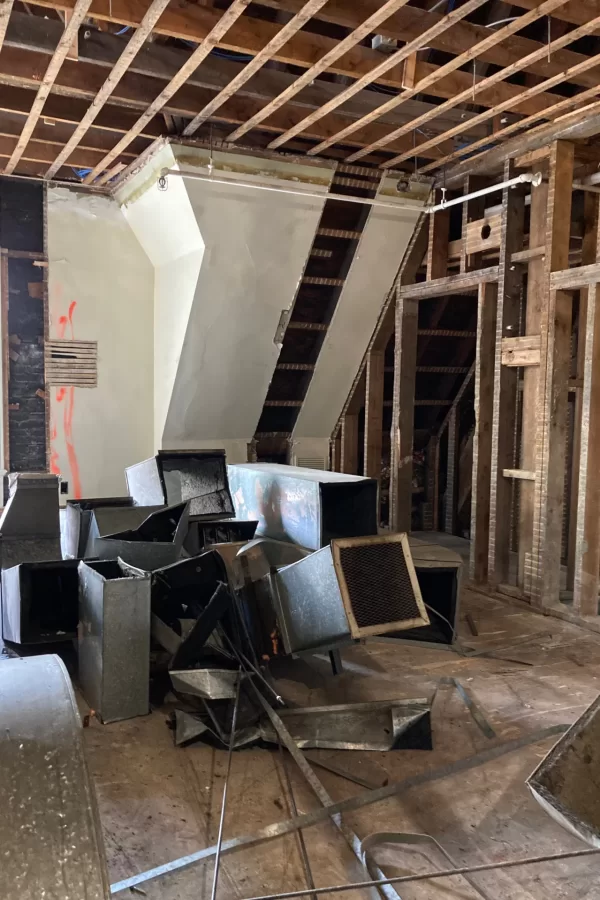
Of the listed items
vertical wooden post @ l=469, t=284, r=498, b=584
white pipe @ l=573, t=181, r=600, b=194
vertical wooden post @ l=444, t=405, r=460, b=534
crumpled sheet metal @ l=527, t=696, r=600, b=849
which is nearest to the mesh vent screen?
crumpled sheet metal @ l=527, t=696, r=600, b=849

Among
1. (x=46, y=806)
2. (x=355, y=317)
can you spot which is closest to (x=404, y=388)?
(x=355, y=317)

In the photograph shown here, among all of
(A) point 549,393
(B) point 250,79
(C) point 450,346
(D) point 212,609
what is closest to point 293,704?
(D) point 212,609

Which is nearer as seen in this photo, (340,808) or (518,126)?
(340,808)

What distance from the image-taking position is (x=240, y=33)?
3.12 metres

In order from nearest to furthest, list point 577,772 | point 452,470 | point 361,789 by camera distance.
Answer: point 577,772
point 361,789
point 452,470

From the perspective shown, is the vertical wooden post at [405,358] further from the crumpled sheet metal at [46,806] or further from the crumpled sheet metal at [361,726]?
the crumpled sheet metal at [46,806]

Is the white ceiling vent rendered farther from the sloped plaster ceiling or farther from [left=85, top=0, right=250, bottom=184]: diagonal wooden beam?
[left=85, top=0, right=250, bottom=184]: diagonal wooden beam

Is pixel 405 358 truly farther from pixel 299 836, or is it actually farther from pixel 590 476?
pixel 299 836

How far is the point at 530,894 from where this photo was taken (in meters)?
1.90

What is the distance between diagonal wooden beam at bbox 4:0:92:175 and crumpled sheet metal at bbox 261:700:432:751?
9.95ft

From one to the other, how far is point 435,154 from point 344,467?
2.78 metres

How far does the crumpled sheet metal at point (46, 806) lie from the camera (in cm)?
120

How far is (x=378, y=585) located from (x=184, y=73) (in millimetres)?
2693

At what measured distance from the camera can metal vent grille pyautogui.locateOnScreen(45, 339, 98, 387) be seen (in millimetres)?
5414
